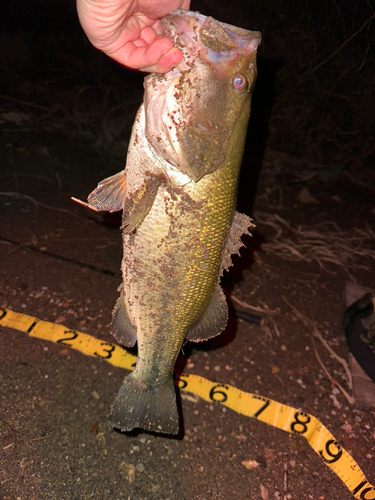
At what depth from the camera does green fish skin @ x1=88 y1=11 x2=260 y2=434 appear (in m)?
1.39

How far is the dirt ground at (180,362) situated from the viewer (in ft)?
7.25

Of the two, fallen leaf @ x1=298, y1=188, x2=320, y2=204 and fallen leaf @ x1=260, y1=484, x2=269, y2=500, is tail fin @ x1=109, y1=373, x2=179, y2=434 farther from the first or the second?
fallen leaf @ x1=298, y1=188, x2=320, y2=204

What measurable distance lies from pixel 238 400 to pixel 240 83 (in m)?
2.24

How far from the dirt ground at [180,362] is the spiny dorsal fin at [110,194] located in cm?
152

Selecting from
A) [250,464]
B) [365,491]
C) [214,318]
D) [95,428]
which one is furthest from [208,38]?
[365,491]

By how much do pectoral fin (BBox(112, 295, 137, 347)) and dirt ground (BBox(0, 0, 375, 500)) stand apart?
0.89m

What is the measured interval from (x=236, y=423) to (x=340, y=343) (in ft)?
4.55

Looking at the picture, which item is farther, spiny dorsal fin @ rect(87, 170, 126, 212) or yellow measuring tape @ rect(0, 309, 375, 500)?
yellow measuring tape @ rect(0, 309, 375, 500)

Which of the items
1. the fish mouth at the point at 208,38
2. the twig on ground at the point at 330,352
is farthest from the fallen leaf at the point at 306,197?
the fish mouth at the point at 208,38

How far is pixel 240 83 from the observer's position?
1.43 meters

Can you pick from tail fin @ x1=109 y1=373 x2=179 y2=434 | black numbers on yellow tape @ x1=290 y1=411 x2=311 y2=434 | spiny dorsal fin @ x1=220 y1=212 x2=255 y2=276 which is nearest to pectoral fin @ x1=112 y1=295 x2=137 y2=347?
tail fin @ x1=109 y1=373 x2=179 y2=434

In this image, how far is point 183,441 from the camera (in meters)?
2.39

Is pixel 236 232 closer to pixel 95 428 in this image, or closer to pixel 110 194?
pixel 110 194

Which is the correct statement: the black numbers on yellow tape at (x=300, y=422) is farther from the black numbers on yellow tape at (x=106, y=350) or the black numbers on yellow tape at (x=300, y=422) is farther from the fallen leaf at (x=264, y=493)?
the black numbers on yellow tape at (x=106, y=350)
